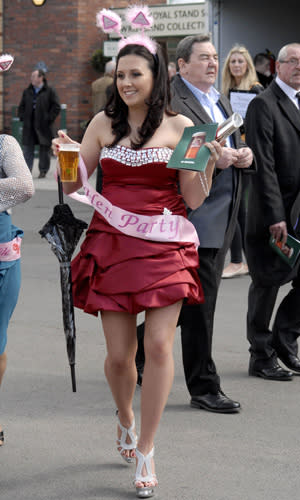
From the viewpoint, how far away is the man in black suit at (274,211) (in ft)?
18.0

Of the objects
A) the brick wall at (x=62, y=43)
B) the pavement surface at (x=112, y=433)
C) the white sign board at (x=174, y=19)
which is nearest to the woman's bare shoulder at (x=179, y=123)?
the pavement surface at (x=112, y=433)

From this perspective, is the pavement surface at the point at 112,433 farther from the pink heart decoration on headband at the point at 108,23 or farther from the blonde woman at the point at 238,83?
the blonde woman at the point at 238,83

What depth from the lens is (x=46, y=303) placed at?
26.2 ft

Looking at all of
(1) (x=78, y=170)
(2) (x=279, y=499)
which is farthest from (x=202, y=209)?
(2) (x=279, y=499)

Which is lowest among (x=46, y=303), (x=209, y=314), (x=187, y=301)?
(x=46, y=303)

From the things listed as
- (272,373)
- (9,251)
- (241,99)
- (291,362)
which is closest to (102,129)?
(9,251)

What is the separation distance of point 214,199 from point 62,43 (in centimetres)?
2121

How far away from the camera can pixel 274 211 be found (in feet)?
18.0

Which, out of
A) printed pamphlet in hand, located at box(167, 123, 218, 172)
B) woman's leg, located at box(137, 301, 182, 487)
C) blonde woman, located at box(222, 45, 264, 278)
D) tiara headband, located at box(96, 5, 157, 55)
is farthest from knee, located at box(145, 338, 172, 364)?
blonde woman, located at box(222, 45, 264, 278)

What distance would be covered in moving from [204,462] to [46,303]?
3.89 metres

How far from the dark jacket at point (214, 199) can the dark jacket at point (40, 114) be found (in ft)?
43.7

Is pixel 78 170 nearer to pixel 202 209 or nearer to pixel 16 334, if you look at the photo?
pixel 202 209

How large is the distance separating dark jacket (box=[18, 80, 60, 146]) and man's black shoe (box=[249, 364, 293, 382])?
12904 millimetres

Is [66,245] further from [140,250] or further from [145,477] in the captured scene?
[145,477]
